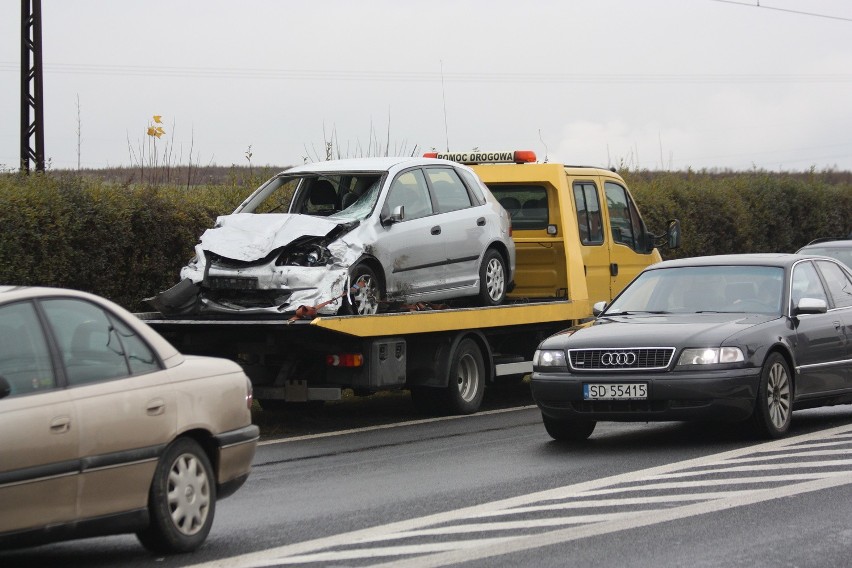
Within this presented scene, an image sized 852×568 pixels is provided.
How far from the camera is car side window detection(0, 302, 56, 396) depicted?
6.41 metres

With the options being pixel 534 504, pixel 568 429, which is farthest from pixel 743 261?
pixel 534 504

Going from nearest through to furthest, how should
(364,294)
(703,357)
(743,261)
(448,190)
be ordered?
(703,357) < (743,261) < (364,294) < (448,190)

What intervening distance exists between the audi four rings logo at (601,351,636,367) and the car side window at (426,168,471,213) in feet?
13.2

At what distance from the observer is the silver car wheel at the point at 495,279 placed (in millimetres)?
15562

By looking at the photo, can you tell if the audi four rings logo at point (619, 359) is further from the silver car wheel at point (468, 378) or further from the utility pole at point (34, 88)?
the utility pole at point (34, 88)

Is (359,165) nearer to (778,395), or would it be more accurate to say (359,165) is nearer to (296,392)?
(296,392)

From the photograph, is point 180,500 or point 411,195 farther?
point 411,195

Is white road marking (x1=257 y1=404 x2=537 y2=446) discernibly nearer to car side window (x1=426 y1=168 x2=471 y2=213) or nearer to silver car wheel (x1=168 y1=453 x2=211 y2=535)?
car side window (x1=426 y1=168 x2=471 y2=213)

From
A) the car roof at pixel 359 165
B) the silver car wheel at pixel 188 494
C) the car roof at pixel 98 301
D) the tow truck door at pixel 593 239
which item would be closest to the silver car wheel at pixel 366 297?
the car roof at pixel 359 165

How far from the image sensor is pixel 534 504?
873 cm

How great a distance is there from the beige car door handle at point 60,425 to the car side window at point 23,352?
0.54 feet

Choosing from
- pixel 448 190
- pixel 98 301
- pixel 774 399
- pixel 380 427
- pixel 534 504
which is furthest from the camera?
pixel 448 190

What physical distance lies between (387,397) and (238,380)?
9.27m

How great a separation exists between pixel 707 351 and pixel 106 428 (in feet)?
18.5
